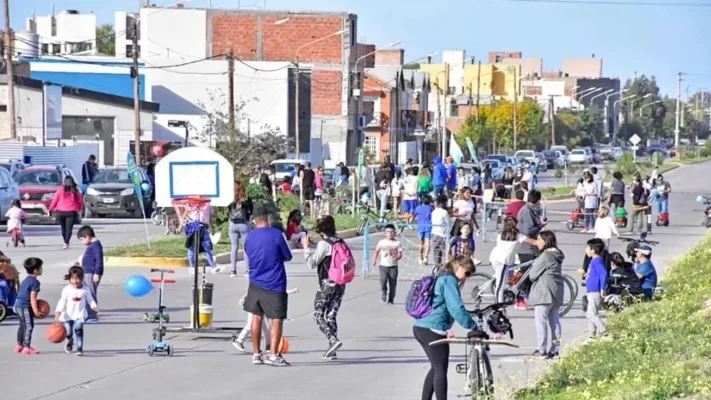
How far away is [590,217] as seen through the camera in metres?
38.0

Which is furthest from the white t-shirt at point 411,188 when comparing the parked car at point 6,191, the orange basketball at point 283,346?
the orange basketball at point 283,346

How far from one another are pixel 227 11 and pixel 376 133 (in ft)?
51.8

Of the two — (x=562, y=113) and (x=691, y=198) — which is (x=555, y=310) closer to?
(x=691, y=198)

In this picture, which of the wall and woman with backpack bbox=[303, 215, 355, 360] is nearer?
woman with backpack bbox=[303, 215, 355, 360]

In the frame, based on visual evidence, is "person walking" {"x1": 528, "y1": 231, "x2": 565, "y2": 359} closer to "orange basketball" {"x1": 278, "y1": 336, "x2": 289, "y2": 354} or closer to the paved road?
the paved road

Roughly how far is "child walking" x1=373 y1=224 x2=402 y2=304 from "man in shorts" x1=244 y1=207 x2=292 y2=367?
20.8 feet

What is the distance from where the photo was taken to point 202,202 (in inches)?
660

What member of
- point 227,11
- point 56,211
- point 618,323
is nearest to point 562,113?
point 227,11

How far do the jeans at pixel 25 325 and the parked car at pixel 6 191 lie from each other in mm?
19635

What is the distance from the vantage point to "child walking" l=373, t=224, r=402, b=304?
20.5 meters

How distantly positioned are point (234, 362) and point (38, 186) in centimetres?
2434

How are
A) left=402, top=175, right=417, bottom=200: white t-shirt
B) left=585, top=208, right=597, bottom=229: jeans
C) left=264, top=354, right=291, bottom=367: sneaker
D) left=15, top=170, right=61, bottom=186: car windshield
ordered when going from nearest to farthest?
1. left=264, top=354, right=291, bottom=367: sneaker
2. left=402, top=175, right=417, bottom=200: white t-shirt
3. left=585, top=208, right=597, bottom=229: jeans
4. left=15, top=170, right=61, bottom=186: car windshield

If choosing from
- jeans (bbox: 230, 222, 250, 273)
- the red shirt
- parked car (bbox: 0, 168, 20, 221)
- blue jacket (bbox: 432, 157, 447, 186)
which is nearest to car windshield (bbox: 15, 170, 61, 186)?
parked car (bbox: 0, 168, 20, 221)

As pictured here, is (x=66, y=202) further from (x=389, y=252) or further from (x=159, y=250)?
(x=389, y=252)
